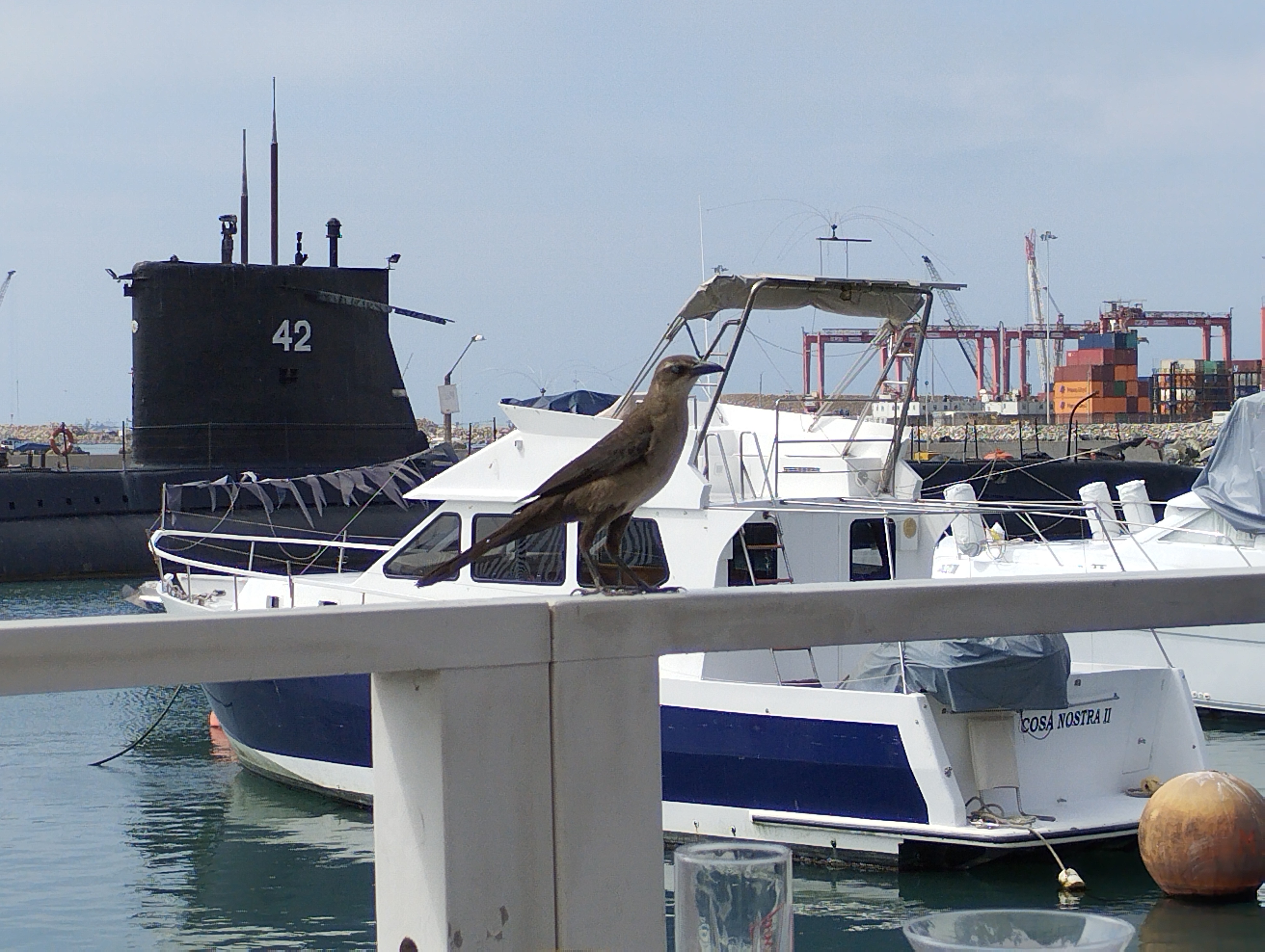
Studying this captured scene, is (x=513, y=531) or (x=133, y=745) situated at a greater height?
(x=513, y=531)

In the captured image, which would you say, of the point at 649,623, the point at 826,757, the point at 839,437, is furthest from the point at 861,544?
the point at 649,623

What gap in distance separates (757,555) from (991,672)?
7.93 ft

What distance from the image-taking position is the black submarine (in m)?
28.6

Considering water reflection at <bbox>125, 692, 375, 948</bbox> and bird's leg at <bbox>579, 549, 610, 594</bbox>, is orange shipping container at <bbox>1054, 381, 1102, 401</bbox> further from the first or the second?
bird's leg at <bbox>579, 549, 610, 594</bbox>

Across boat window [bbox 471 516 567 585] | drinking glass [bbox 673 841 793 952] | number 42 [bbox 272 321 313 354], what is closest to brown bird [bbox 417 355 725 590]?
drinking glass [bbox 673 841 793 952]

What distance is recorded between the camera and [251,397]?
2908 cm

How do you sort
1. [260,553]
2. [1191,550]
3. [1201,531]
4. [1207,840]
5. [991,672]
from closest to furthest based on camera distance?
[1207,840] → [991,672] → [1191,550] → [1201,531] → [260,553]

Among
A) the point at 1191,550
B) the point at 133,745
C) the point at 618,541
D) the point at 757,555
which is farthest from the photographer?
the point at 1191,550

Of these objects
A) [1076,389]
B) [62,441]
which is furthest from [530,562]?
[1076,389]

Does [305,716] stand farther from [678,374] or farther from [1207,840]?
[678,374]

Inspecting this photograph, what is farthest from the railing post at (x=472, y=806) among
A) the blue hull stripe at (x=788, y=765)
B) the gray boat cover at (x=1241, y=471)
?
the gray boat cover at (x=1241, y=471)

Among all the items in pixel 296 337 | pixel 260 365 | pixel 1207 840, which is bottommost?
pixel 1207 840

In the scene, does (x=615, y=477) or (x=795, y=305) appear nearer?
(x=615, y=477)

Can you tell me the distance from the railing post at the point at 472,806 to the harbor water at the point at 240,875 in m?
2.88
